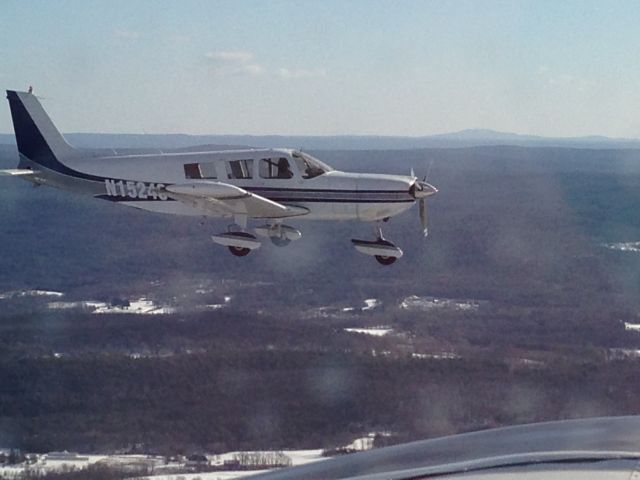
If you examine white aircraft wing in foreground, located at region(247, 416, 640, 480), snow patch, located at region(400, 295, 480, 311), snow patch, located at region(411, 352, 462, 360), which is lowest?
snow patch, located at region(400, 295, 480, 311)

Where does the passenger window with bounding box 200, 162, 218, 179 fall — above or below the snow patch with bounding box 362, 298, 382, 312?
above

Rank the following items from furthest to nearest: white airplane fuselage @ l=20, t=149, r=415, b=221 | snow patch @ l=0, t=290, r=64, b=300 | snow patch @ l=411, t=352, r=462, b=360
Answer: snow patch @ l=0, t=290, r=64, b=300 → snow patch @ l=411, t=352, r=462, b=360 → white airplane fuselage @ l=20, t=149, r=415, b=221

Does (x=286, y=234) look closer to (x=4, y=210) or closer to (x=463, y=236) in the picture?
(x=463, y=236)

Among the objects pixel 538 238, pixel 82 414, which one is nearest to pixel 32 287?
pixel 82 414

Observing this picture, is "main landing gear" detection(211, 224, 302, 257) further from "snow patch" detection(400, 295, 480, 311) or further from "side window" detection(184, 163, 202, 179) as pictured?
"snow patch" detection(400, 295, 480, 311)

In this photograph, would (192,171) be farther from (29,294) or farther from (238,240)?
(29,294)

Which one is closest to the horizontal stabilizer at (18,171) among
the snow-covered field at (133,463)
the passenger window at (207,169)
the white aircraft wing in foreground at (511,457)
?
the passenger window at (207,169)

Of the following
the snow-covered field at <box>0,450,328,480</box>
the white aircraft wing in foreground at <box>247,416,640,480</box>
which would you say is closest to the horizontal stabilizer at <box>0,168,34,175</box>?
the white aircraft wing in foreground at <box>247,416,640,480</box>
